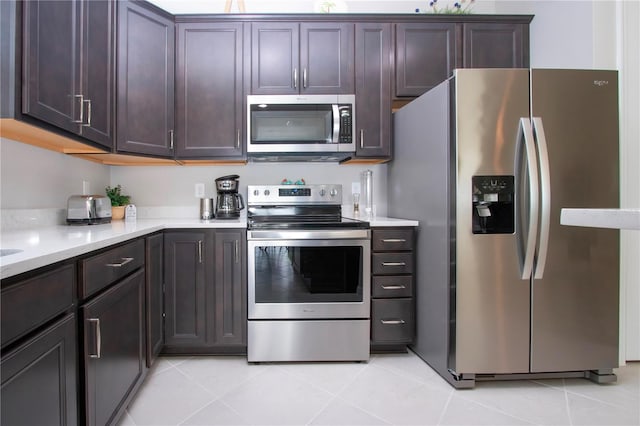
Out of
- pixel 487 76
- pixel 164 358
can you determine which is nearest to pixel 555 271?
pixel 487 76

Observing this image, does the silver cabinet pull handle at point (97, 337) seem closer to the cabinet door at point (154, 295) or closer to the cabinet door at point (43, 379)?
the cabinet door at point (43, 379)

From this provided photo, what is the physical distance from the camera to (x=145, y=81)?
7.04ft

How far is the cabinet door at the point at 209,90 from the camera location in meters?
2.33

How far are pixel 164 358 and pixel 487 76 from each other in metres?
2.50

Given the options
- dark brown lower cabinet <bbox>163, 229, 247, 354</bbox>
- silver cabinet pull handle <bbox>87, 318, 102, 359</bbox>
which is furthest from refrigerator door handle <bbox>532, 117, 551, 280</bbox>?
silver cabinet pull handle <bbox>87, 318, 102, 359</bbox>

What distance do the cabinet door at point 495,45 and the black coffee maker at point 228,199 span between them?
1911 mm

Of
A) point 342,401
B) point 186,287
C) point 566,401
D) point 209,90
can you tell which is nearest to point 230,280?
point 186,287

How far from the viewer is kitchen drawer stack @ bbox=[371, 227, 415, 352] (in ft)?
7.00

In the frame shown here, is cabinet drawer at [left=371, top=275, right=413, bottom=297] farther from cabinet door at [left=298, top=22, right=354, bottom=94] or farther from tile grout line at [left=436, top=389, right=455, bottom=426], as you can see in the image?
cabinet door at [left=298, top=22, right=354, bottom=94]

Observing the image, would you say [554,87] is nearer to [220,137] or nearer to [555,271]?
[555,271]

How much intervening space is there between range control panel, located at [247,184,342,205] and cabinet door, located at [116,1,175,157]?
65 cm

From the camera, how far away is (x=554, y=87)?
68.4 inches

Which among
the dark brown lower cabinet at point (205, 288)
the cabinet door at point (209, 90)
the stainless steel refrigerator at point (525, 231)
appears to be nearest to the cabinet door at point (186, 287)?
the dark brown lower cabinet at point (205, 288)

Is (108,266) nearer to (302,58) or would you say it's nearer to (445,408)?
(445,408)
